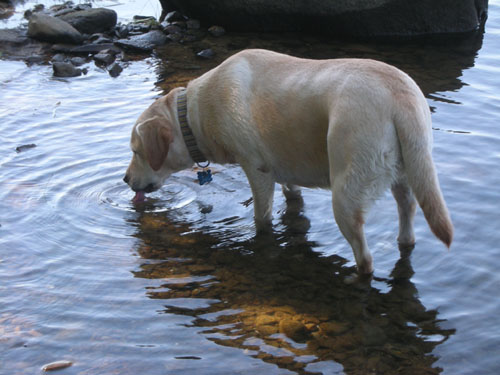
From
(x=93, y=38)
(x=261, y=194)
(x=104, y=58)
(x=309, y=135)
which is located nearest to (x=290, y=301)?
(x=261, y=194)

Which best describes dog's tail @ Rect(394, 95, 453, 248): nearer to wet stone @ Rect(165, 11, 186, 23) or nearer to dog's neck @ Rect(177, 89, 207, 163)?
dog's neck @ Rect(177, 89, 207, 163)

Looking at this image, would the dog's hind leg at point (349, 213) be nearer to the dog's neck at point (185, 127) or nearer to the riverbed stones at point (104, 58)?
the dog's neck at point (185, 127)

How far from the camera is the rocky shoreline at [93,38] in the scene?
37.9ft

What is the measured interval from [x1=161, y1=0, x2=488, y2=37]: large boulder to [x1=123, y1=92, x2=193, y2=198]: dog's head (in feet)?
21.5

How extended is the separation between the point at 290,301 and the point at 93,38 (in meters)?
9.24

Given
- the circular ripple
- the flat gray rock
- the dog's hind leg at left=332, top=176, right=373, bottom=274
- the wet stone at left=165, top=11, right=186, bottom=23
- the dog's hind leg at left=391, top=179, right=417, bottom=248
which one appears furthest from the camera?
the wet stone at left=165, top=11, right=186, bottom=23

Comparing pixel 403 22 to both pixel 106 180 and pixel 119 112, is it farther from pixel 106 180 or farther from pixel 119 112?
pixel 106 180

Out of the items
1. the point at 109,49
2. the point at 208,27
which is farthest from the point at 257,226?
the point at 208,27

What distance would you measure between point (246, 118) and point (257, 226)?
3.57 feet

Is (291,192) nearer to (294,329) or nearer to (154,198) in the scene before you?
(154,198)

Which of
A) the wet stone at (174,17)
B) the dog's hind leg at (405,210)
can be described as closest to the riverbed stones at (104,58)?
the wet stone at (174,17)

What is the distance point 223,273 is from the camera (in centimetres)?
534

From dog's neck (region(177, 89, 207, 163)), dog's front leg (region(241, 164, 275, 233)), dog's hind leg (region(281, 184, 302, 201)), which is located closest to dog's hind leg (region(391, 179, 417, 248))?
dog's front leg (region(241, 164, 275, 233))

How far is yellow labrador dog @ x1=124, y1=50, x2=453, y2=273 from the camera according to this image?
4359 millimetres
